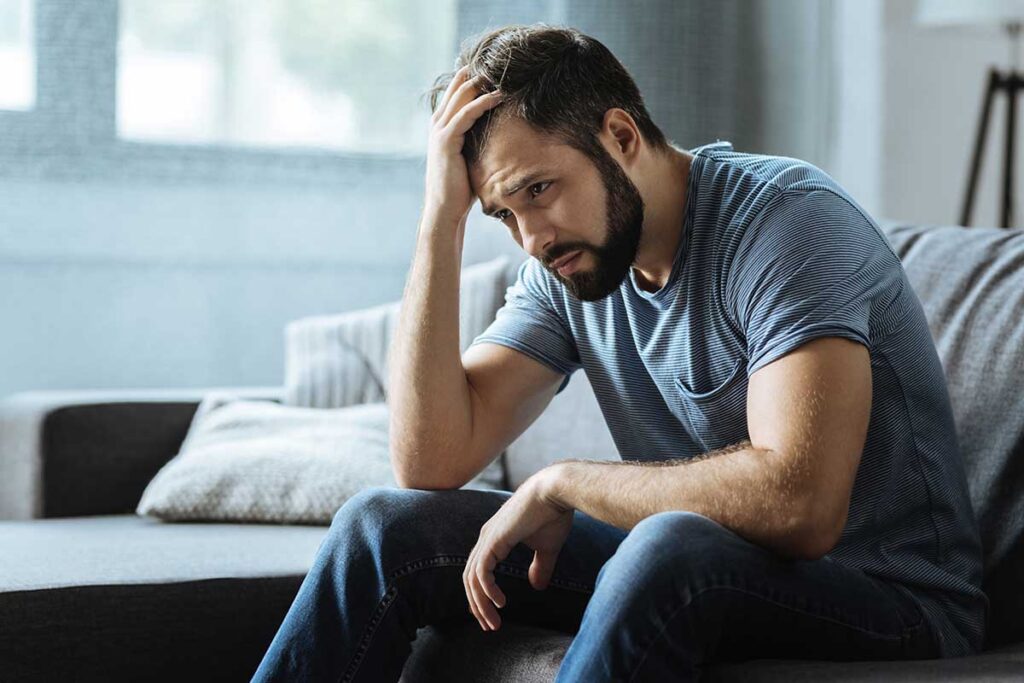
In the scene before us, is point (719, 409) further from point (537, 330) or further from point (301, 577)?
point (301, 577)

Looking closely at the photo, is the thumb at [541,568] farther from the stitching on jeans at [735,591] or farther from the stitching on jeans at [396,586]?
the stitching on jeans at [735,591]

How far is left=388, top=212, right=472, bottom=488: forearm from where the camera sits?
1521 mm

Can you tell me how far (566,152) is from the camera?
1412mm

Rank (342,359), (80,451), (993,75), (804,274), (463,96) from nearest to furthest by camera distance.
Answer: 1. (804,274)
2. (463,96)
3. (80,451)
4. (342,359)
5. (993,75)

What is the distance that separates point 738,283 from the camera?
1.32m

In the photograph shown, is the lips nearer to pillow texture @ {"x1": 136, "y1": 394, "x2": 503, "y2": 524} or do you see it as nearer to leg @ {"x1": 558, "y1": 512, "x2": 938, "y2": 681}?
leg @ {"x1": 558, "y1": 512, "x2": 938, "y2": 681}

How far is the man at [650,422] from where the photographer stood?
3.78 ft

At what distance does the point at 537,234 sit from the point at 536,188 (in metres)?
0.05

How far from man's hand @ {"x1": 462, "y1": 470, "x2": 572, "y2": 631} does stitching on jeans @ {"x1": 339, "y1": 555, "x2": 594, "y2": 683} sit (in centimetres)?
3

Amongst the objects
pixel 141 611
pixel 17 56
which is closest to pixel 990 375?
pixel 141 611

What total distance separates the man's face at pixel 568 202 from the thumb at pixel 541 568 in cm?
32

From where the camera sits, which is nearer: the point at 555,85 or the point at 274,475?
the point at 555,85

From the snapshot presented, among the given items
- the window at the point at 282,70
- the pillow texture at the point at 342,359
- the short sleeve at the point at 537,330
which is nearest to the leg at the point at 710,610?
the short sleeve at the point at 537,330

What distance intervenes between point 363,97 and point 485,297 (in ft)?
3.28
